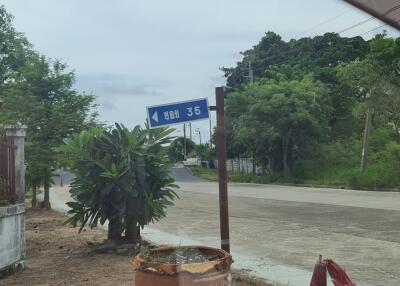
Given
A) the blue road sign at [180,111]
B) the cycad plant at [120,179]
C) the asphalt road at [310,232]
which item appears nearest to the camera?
the blue road sign at [180,111]

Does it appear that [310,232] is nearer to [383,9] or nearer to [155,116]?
[155,116]

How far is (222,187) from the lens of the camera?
19.6ft

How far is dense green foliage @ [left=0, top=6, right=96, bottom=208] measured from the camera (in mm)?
16016

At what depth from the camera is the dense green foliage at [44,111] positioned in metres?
16.0

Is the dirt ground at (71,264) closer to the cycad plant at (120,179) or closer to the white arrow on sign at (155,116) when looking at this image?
the cycad plant at (120,179)

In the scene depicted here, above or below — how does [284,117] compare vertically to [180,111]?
above

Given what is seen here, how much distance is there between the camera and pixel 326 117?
37.9 meters

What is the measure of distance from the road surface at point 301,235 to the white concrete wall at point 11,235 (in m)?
3.23

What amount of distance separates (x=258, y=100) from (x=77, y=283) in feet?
105

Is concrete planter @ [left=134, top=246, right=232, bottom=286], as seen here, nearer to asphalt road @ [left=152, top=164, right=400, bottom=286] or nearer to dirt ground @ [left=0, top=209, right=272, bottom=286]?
dirt ground @ [left=0, top=209, right=272, bottom=286]

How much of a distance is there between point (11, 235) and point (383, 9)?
A: 6.48 metres

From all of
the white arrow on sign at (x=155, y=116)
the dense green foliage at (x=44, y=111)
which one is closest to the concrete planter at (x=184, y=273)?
the white arrow on sign at (x=155, y=116)

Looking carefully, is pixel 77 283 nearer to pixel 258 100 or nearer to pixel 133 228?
pixel 133 228

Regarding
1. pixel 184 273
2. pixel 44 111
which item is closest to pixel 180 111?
pixel 184 273
